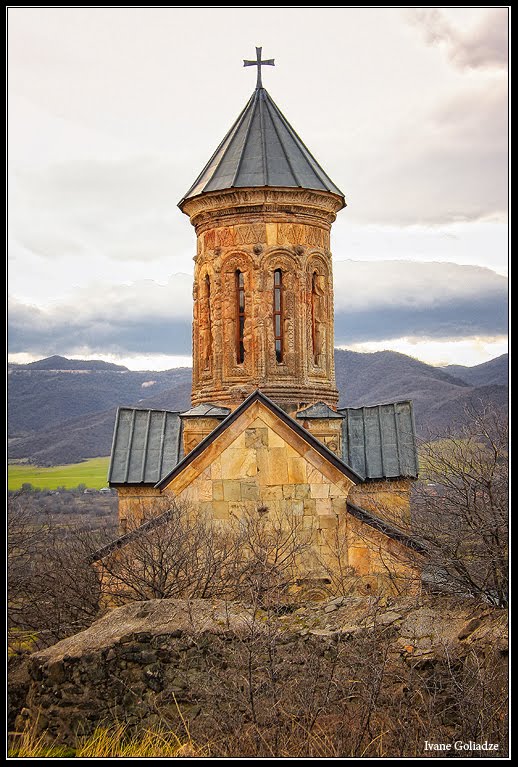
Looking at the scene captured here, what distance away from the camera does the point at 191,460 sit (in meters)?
10.9

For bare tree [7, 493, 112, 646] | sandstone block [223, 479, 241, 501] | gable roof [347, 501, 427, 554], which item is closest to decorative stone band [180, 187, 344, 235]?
sandstone block [223, 479, 241, 501]

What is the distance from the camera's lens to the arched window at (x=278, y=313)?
1364 cm

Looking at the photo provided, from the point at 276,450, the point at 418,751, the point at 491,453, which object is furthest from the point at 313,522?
the point at 418,751

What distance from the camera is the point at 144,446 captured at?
14.3 meters

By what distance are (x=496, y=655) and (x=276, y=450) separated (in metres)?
5.12

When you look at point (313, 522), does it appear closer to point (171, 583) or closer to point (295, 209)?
point (171, 583)

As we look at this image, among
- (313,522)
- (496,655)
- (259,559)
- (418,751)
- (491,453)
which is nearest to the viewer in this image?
(418,751)

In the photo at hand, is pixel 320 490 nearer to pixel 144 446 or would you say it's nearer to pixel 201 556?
pixel 201 556

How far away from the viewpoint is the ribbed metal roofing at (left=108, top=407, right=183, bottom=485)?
13867mm

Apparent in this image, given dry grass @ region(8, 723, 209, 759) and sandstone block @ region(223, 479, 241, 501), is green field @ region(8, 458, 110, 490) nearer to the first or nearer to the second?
sandstone block @ region(223, 479, 241, 501)

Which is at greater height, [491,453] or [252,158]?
[252,158]

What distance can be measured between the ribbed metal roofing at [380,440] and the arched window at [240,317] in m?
1.81

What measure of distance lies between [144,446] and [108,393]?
39242 millimetres

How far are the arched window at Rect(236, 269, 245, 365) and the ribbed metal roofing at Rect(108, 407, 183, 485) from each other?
1533 millimetres
